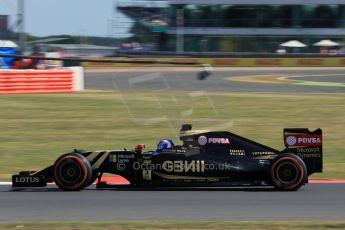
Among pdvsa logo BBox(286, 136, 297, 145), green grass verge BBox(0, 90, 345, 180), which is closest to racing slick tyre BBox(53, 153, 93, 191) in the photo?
green grass verge BBox(0, 90, 345, 180)

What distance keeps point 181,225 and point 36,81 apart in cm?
1859

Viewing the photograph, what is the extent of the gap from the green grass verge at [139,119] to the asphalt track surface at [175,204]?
0.86 meters

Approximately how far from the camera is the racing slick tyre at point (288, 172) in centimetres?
858

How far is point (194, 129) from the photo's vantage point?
8664 mm

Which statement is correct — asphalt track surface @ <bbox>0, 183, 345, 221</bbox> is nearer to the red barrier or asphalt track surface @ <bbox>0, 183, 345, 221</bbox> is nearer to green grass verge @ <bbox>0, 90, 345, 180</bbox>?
green grass verge @ <bbox>0, 90, 345, 180</bbox>

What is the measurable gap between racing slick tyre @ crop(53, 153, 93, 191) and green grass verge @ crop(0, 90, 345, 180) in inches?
32.9

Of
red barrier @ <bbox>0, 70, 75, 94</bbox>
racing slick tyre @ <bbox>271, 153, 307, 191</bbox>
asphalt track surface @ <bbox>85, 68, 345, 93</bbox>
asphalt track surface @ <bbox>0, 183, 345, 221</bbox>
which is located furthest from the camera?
red barrier @ <bbox>0, 70, 75, 94</bbox>

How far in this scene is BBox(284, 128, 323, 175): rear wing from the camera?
28.7 feet

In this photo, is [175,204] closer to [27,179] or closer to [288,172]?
[288,172]

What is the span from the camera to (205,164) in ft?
28.5

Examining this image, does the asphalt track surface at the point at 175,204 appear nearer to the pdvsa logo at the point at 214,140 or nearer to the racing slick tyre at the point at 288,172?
the racing slick tyre at the point at 288,172

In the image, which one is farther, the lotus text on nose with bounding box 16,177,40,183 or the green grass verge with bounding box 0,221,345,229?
the lotus text on nose with bounding box 16,177,40,183

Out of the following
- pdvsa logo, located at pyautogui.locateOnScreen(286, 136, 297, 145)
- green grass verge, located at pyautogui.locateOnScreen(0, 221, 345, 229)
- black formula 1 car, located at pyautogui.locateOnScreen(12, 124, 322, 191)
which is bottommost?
green grass verge, located at pyautogui.locateOnScreen(0, 221, 345, 229)

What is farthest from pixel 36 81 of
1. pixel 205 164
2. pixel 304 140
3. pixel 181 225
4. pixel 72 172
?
pixel 181 225
